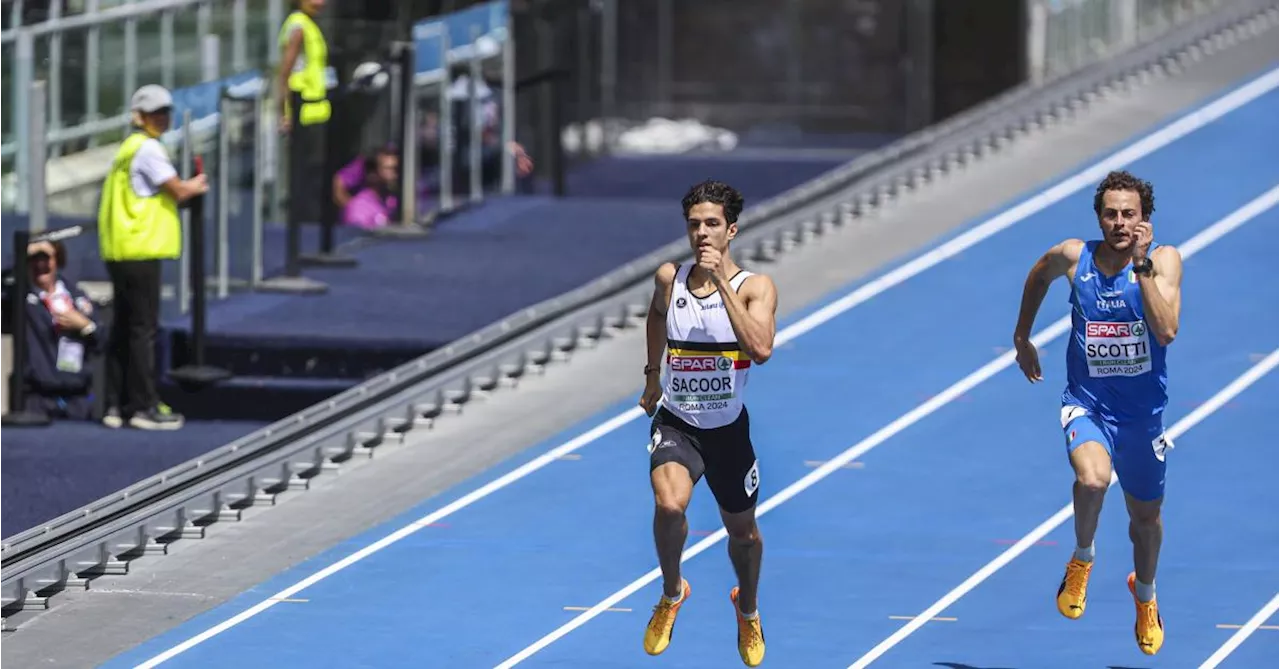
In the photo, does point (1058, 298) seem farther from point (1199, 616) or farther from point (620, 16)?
point (620, 16)

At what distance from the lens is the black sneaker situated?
Result: 49.2 ft

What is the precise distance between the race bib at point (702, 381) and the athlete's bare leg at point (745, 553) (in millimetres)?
450

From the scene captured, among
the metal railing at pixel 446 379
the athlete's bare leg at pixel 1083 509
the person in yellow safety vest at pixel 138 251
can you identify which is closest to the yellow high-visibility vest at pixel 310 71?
the metal railing at pixel 446 379

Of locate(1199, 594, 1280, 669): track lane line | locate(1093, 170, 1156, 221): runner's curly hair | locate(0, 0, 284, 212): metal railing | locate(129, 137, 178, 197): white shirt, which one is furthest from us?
locate(0, 0, 284, 212): metal railing

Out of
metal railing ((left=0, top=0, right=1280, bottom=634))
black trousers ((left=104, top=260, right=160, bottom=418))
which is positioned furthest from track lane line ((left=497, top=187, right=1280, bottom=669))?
black trousers ((left=104, top=260, right=160, bottom=418))

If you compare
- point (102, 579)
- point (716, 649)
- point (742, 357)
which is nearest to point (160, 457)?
point (102, 579)

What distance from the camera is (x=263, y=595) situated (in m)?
11.5

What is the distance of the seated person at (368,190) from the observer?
811 inches

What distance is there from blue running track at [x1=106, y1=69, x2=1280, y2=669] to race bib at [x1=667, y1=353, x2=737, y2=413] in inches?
51.9

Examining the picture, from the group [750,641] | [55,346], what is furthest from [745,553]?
[55,346]

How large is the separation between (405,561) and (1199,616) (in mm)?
3681

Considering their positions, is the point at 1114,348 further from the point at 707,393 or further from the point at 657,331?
the point at 657,331

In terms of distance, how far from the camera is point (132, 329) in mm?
15000

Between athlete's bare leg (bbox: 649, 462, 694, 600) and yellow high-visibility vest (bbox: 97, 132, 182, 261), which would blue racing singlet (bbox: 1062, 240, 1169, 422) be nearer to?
athlete's bare leg (bbox: 649, 462, 694, 600)
